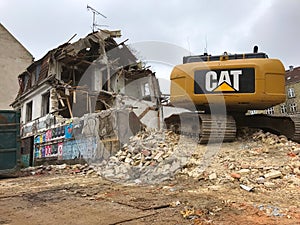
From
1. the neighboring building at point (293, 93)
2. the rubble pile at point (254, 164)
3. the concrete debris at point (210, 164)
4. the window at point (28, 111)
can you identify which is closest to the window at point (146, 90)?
the window at point (28, 111)

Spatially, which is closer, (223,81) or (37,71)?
(223,81)

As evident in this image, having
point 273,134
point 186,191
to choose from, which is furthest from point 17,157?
point 273,134

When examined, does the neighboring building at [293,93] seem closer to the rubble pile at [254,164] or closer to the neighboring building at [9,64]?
the neighboring building at [9,64]

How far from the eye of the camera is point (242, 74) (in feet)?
20.4

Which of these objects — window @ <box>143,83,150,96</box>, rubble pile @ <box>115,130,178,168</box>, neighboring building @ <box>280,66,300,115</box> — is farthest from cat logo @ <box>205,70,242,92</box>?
neighboring building @ <box>280,66,300,115</box>

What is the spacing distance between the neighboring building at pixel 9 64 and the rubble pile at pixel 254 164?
24.0m

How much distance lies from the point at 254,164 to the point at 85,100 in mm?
13230

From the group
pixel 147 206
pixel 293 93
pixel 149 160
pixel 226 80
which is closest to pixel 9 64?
pixel 149 160

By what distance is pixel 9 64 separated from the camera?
26547 mm

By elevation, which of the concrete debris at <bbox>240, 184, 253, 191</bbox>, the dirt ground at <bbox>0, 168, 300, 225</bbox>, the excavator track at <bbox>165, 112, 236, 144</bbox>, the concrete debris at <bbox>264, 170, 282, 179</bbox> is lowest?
the dirt ground at <bbox>0, 168, 300, 225</bbox>

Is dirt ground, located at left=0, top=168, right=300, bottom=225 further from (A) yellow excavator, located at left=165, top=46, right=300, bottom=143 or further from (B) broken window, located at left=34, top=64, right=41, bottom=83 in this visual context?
(B) broken window, located at left=34, top=64, right=41, bottom=83

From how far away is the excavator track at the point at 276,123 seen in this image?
6305 millimetres

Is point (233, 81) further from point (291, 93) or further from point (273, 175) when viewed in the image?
point (291, 93)

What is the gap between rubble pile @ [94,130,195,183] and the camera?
601 centimetres
